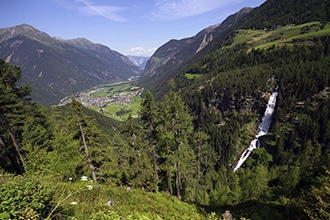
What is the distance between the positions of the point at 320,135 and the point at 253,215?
104979 millimetres

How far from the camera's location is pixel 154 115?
111ft

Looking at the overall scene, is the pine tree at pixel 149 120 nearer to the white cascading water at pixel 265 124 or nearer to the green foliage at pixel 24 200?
the green foliage at pixel 24 200

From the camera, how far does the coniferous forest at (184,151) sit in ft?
53.4

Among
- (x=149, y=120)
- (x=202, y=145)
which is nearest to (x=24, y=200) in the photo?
(x=149, y=120)

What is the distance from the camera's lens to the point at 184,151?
34.1m

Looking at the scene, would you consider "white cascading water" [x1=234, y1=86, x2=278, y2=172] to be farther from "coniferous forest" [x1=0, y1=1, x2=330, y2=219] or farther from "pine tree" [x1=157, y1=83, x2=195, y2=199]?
"pine tree" [x1=157, y1=83, x2=195, y2=199]

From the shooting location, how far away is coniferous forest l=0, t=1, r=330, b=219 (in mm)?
16281

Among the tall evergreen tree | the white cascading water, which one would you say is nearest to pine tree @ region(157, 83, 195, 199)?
the tall evergreen tree

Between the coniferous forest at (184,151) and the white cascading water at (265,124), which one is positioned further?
the white cascading water at (265,124)

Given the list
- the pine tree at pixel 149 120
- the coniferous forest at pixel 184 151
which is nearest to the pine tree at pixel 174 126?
the coniferous forest at pixel 184 151

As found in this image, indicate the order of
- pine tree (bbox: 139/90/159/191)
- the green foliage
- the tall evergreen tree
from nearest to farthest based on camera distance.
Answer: the green foliage < the tall evergreen tree < pine tree (bbox: 139/90/159/191)

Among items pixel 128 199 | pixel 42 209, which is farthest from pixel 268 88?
pixel 42 209

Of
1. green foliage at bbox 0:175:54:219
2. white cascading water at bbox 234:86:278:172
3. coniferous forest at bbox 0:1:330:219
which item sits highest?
green foliage at bbox 0:175:54:219

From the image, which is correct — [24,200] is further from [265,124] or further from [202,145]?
[265,124]
